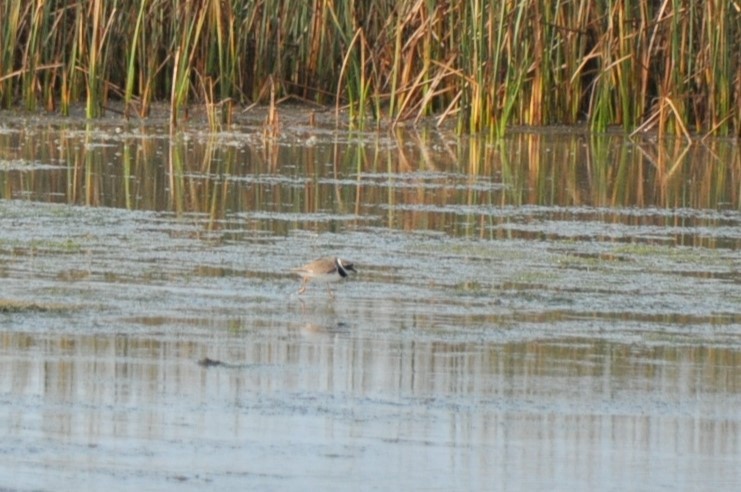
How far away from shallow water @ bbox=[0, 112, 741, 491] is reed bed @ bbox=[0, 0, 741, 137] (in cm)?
322

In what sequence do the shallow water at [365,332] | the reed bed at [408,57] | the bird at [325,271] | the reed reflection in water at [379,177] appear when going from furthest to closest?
the reed bed at [408,57], the reed reflection in water at [379,177], the bird at [325,271], the shallow water at [365,332]

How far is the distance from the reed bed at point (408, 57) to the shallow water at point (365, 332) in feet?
10.6

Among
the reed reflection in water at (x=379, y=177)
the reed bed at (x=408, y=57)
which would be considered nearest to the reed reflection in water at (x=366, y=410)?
the reed reflection in water at (x=379, y=177)

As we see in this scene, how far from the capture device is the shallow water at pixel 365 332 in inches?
171

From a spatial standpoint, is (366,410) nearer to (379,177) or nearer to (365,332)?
(365,332)

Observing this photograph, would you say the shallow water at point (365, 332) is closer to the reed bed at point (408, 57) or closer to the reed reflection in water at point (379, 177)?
the reed reflection in water at point (379, 177)

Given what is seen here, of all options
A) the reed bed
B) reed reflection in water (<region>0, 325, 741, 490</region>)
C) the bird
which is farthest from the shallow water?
the reed bed

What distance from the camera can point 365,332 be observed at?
6.09 meters

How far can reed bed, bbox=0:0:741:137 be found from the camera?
583 inches

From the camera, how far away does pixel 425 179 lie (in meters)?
11.6

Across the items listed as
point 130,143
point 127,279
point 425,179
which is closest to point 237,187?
point 425,179

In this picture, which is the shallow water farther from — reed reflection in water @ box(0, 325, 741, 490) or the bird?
the bird

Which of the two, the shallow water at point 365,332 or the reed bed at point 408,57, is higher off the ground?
the reed bed at point 408,57

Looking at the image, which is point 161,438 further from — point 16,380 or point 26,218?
point 26,218
